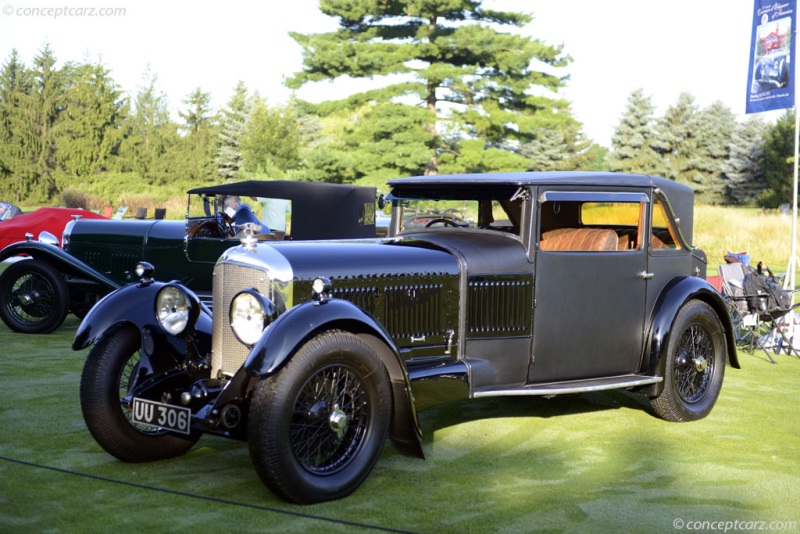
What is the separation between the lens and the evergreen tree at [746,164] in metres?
55.7

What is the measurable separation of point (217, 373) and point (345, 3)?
2754 centimetres

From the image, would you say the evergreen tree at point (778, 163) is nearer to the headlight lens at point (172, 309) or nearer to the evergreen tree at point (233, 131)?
the evergreen tree at point (233, 131)

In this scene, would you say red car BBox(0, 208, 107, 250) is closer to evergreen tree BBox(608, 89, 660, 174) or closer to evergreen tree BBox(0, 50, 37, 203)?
evergreen tree BBox(0, 50, 37, 203)

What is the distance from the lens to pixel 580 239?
5906 mm

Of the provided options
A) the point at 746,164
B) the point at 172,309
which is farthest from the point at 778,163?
the point at 172,309

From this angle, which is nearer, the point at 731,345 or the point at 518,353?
the point at 518,353

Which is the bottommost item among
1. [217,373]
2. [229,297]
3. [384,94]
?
[217,373]

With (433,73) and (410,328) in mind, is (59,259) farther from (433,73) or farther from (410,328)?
(433,73)

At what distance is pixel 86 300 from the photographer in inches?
380

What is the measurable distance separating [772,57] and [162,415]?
10.6 metres

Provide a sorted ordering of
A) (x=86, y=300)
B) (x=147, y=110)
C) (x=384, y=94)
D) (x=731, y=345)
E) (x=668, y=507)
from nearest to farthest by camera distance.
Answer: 1. (x=668, y=507)
2. (x=731, y=345)
3. (x=86, y=300)
4. (x=384, y=94)
5. (x=147, y=110)

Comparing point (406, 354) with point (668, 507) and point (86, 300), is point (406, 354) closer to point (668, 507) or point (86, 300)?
point (668, 507)

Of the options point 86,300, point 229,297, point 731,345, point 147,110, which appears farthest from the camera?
point 147,110

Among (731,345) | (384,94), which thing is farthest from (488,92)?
(731,345)
